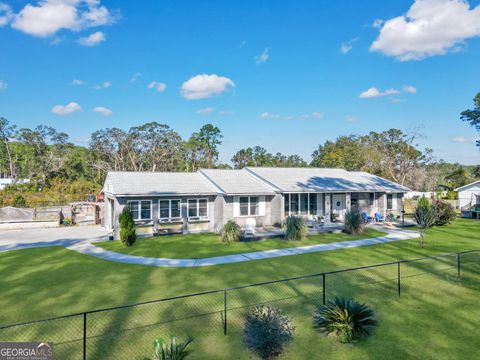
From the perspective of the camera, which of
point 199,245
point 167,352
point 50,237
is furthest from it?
point 50,237

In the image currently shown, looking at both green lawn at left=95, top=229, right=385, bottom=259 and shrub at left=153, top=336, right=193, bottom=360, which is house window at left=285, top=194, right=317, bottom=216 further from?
shrub at left=153, top=336, right=193, bottom=360

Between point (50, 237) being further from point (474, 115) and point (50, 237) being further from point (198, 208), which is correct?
point (474, 115)

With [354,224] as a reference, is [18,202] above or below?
above

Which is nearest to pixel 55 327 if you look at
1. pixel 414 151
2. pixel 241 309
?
pixel 241 309

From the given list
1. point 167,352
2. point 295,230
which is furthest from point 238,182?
point 167,352

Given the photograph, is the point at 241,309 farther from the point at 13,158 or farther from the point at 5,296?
the point at 13,158
